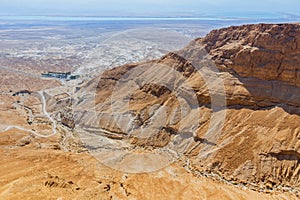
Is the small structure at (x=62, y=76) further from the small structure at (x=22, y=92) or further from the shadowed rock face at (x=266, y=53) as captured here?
the shadowed rock face at (x=266, y=53)

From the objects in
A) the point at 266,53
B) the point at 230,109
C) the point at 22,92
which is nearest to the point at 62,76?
the point at 22,92

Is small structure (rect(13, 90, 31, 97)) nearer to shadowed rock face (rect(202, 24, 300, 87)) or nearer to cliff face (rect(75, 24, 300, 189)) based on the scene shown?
cliff face (rect(75, 24, 300, 189))

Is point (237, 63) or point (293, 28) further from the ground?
point (293, 28)

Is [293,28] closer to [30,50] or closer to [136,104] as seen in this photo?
[136,104]

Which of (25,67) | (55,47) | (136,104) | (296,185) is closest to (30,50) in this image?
(55,47)

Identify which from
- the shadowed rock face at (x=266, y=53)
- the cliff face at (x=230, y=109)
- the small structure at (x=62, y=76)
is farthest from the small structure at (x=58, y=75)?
the shadowed rock face at (x=266, y=53)

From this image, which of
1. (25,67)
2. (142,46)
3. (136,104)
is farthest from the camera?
(142,46)

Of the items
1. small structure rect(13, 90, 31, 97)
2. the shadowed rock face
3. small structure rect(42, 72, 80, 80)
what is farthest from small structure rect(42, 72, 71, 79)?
the shadowed rock face

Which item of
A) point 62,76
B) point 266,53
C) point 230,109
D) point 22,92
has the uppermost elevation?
point 266,53

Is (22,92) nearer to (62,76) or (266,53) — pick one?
(62,76)
